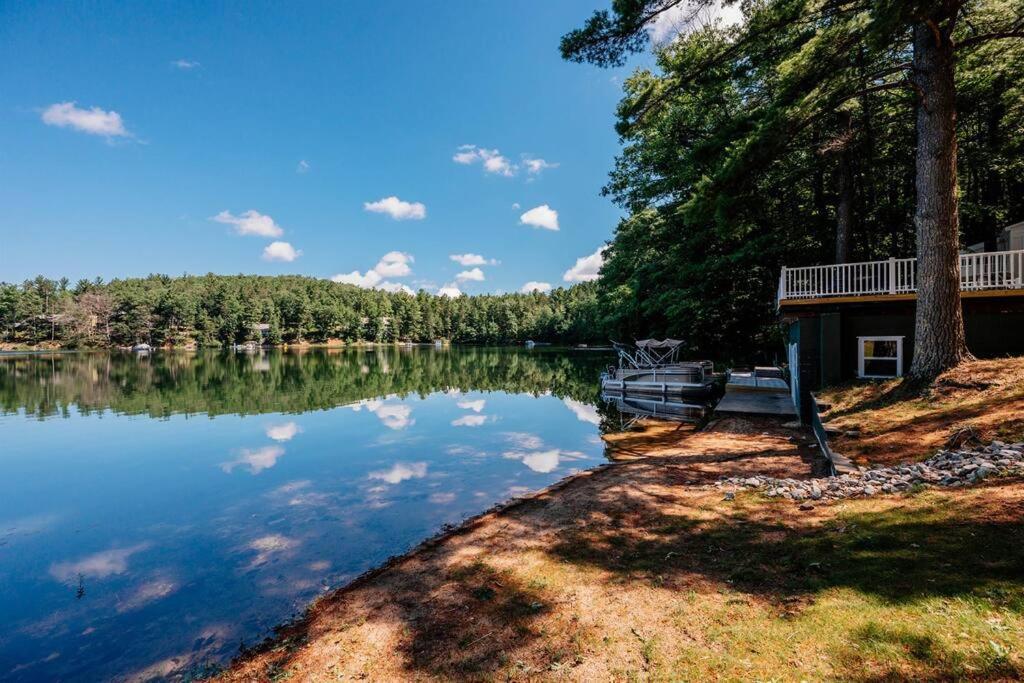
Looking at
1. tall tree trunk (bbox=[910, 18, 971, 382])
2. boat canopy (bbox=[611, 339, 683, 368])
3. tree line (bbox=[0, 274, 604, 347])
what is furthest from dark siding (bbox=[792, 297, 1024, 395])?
tree line (bbox=[0, 274, 604, 347])

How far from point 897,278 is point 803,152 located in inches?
300

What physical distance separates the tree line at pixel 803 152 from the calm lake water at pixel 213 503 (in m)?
A: 8.79

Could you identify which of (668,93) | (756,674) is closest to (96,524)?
(756,674)

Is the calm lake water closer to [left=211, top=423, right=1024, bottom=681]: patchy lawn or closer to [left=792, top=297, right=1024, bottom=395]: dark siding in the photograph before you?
[left=211, top=423, right=1024, bottom=681]: patchy lawn

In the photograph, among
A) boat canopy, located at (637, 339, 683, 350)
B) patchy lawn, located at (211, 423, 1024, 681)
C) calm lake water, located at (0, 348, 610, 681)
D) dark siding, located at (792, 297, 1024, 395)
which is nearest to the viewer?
patchy lawn, located at (211, 423, 1024, 681)

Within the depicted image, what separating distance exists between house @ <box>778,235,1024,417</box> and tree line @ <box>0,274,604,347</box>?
63.3m

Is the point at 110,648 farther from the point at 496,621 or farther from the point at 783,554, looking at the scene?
the point at 783,554

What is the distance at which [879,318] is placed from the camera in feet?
43.8

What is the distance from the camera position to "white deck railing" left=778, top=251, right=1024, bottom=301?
11828 mm

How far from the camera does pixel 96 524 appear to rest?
8.80 metres

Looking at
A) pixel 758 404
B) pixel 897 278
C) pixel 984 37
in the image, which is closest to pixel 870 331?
pixel 897 278

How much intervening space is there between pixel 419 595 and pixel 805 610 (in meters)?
3.94

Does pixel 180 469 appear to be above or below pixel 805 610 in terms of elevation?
below

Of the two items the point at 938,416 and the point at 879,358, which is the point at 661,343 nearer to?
the point at 879,358
